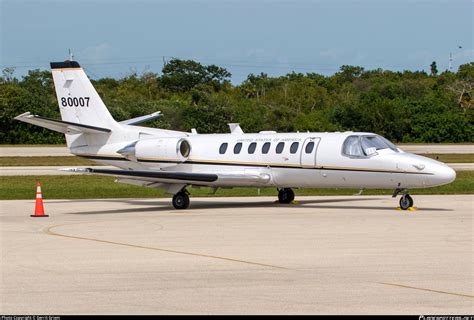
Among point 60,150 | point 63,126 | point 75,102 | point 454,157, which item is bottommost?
point 454,157

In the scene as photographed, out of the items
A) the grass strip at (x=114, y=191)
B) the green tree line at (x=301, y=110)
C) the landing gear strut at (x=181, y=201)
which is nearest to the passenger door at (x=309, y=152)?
the landing gear strut at (x=181, y=201)

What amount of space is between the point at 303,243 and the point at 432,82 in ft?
267

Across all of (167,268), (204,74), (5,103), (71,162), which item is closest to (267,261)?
(167,268)

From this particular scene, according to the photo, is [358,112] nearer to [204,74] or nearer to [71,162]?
[71,162]

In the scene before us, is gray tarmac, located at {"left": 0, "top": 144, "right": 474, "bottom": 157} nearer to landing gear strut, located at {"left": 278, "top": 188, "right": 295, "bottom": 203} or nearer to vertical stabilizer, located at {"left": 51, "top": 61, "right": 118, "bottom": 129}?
vertical stabilizer, located at {"left": 51, "top": 61, "right": 118, "bottom": 129}

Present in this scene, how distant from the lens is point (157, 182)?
25188mm

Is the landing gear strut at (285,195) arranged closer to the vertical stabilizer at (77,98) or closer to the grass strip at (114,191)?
the grass strip at (114,191)

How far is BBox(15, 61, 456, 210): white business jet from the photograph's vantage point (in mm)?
23422

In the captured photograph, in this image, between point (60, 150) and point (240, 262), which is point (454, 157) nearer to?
point (60, 150)

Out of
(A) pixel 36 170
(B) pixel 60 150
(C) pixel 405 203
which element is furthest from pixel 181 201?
(B) pixel 60 150

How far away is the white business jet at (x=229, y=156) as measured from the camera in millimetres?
23422

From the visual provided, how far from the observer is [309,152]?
80.8ft

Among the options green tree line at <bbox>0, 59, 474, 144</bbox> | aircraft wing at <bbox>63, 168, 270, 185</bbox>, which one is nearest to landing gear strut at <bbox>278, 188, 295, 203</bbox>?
aircraft wing at <bbox>63, 168, 270, 185</bbox>

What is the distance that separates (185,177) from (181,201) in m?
1.02
